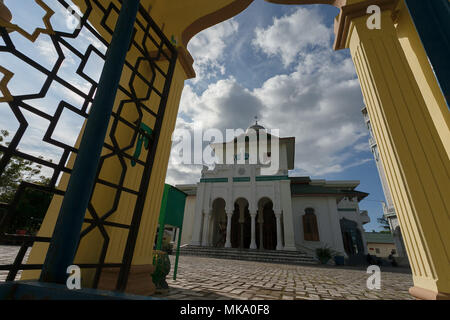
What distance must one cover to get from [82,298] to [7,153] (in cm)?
135

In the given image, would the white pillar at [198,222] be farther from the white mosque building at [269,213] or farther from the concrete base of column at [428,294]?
the concrete base of column at [428,294]

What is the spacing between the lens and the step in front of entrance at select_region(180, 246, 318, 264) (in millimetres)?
11773

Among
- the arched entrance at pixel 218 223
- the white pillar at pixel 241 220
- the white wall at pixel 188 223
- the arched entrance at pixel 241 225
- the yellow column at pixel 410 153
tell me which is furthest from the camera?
the white wall at pixel 188 223

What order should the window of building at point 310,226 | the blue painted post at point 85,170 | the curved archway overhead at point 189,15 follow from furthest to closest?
the window of building at point 310,226 → the curved archway overhead at point 189,15 → the blue painted post at point 85,170

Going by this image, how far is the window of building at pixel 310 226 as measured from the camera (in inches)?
582

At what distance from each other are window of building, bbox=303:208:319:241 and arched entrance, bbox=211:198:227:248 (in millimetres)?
6134

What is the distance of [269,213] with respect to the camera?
16281 millimetres

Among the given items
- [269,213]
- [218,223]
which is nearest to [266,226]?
[269,213]

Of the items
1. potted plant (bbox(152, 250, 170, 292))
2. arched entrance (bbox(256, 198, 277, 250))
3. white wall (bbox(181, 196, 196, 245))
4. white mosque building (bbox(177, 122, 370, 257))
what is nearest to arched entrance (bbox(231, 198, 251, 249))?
white mosque building (bbox(177, 122, 370, 257))

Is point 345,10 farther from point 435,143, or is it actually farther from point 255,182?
point 255,182

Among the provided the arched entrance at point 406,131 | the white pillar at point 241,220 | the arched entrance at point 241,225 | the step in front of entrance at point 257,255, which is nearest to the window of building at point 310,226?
the step in front of entrance at point 257,255

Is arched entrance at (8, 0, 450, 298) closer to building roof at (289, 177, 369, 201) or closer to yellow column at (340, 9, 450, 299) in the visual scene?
yellow column at (340, 9, 450, 299)
